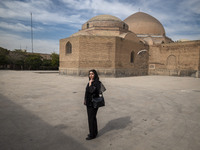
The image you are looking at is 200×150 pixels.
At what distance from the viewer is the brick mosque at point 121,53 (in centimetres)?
1539

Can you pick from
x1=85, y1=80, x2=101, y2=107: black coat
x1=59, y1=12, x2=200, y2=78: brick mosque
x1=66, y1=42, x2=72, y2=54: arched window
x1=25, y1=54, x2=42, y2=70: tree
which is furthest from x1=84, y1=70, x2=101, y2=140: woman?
x1=25, y1=54, x2=42, y2=70: tree

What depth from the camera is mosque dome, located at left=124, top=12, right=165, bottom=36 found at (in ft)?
82.4

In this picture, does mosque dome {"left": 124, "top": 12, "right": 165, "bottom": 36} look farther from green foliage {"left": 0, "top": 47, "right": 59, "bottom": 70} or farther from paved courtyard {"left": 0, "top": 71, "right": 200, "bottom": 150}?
paved courtyard {"left": 0, "top": 71, "right": 200, "bottom": 150}

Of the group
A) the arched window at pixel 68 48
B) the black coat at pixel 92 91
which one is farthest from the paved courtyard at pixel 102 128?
the arched window at pixel 68 48

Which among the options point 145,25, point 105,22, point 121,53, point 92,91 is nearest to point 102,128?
point 92,91

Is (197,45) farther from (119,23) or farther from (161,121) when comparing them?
(161,121)

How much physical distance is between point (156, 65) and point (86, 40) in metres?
12.2

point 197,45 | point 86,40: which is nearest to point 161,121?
point 86,40

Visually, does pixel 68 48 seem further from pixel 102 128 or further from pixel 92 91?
pixel 92 91

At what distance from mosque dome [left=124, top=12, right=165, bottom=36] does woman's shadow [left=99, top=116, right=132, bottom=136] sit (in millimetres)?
24629

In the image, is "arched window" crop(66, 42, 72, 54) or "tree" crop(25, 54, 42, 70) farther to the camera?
"tree" crop(25, 54, 42, 70)

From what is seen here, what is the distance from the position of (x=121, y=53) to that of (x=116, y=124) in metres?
13.9

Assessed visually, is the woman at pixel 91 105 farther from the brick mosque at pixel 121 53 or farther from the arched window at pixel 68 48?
the arched window at pixel 68 48

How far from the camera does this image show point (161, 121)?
10.8 feet
